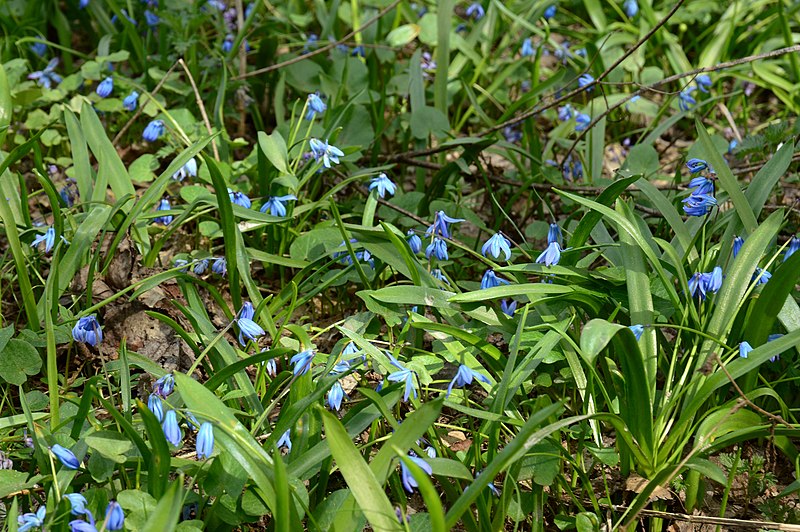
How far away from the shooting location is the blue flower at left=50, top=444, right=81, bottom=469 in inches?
76.9

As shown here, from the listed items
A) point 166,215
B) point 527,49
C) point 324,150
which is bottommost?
point 166,215

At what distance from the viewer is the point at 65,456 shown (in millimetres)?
1963

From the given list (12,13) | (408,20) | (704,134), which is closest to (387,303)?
(704,134)

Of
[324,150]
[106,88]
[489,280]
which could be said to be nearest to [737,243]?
[489,280]

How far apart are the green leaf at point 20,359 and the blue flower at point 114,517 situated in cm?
82

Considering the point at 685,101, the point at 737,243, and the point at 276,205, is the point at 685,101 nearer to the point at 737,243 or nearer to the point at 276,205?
the point at 737,243

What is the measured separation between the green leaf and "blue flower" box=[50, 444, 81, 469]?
20.2 inches

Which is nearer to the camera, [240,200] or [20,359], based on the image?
[20,359]

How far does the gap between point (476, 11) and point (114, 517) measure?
3658 mm

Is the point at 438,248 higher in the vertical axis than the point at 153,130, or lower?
lower

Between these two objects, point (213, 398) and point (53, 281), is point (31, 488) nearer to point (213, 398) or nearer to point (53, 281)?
point (213, 398)

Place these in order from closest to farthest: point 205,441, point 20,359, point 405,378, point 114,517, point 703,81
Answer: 1. point 114,517
2. point 205,441
3. point 405,378
4. point 20,359
5. point 703,81

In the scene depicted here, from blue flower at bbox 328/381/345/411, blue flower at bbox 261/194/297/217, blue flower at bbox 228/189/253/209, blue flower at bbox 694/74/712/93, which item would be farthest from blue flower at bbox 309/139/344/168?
blue flower at bbox 694/74/712/93

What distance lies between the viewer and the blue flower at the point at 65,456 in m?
1.95
